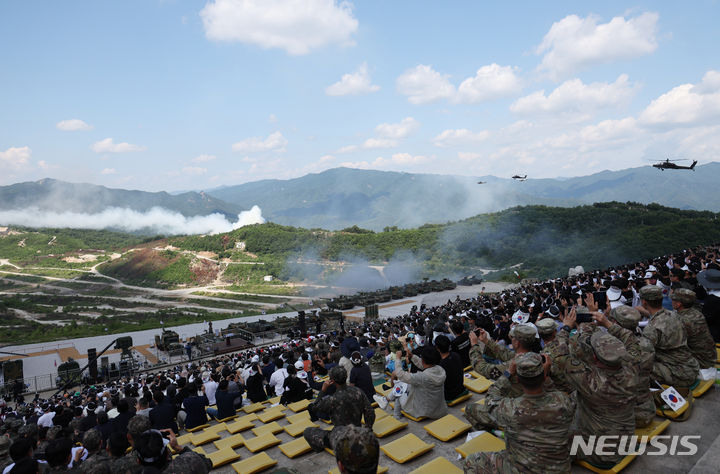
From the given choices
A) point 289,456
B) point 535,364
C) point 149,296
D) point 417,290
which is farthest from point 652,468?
point 149,296

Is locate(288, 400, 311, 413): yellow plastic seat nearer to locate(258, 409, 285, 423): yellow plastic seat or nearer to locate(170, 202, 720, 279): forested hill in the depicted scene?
locate(258, 409, 285, 423): yellow plastic seat

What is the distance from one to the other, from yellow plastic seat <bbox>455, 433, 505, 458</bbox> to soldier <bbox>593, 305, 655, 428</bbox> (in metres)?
1.68

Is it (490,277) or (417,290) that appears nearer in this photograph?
(417,290)

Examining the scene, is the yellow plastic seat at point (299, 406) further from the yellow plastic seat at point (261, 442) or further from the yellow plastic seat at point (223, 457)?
the yellow plastic seat at point (223, 457)

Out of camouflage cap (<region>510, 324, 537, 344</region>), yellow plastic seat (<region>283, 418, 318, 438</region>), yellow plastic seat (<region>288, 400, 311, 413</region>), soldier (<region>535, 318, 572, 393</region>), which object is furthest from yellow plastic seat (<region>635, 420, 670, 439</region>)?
yellow plastic seat (<region>288, 400, 311, 413</region>)

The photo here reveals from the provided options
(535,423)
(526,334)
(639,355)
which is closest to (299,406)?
(526,334)

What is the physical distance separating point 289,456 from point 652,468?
447 centimetres

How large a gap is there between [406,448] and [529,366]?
2.67 m

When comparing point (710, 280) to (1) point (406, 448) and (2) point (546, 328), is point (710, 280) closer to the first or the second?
(2) point (546, 328)

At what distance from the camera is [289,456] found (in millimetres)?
5723

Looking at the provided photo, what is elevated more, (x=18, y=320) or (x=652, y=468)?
(x=652, y=468)

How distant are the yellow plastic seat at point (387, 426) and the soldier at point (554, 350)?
7.94 ft

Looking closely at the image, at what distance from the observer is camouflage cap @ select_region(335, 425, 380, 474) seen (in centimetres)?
327

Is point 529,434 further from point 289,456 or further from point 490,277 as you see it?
point 490,277
